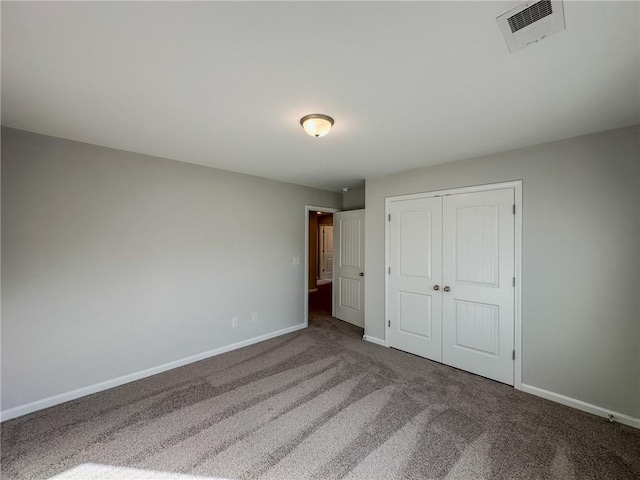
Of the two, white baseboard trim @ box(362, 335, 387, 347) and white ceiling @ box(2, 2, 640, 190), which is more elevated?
white ceiling @ box(2, 2, 640, 190)

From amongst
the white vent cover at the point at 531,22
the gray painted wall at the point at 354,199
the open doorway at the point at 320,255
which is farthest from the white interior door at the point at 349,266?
the white vent cover at the point at 531,22

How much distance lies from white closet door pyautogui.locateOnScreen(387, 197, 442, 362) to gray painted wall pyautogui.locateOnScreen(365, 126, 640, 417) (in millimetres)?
816

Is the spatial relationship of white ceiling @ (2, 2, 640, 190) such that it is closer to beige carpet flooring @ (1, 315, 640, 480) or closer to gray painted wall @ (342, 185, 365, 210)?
gray painted wall @ (342, 185, 365, 210)

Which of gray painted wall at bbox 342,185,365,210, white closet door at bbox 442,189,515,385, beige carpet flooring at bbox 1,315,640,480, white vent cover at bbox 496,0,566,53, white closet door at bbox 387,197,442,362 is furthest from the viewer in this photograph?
gray painted wall at bbox 342,185,365,210

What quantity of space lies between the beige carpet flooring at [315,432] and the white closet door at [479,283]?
0.88 feet

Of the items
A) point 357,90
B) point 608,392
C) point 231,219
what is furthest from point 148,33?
point 608,392

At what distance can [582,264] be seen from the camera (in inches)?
91.0

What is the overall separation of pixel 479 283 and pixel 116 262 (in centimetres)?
378

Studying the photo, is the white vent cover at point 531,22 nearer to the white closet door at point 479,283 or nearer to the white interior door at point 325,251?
the white closet door at point 479,283

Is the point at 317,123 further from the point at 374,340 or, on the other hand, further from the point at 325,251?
the point at 325,251

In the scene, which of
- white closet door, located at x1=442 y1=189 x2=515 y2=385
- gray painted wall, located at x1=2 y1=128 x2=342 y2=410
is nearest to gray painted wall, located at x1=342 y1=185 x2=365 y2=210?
gray painted wall, located at x1=2 y1=128 x2=342 y2=410

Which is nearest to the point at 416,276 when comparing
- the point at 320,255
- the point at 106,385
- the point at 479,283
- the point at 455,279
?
the point at 455,279

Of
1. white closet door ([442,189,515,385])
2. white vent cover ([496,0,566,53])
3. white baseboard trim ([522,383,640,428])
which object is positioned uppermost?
white vent cover ([496,0,566,53])

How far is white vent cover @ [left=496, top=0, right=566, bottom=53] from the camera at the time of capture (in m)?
1.08
